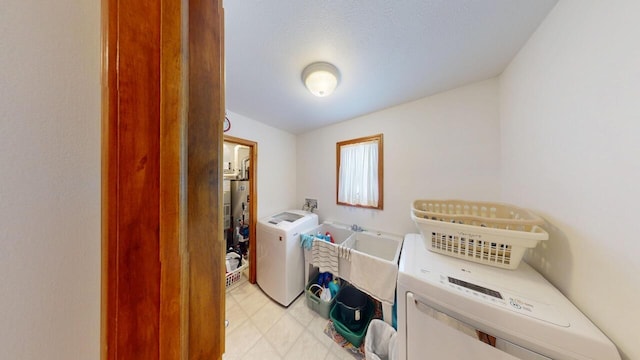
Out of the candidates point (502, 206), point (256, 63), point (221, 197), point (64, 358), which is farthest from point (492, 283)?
point (256, 63)

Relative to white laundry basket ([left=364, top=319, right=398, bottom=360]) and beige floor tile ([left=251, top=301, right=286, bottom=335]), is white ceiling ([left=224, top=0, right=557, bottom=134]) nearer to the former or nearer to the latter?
white laundry basket ([left=364, top=319, right=398, bottom=360])

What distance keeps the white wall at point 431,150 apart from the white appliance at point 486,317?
0.66 meters

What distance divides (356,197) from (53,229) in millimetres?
1706

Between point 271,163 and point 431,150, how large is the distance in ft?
5.35

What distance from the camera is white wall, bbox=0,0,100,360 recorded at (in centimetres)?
22

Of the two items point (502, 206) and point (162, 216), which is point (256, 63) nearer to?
point (162, 216)

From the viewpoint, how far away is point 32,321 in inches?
9.2

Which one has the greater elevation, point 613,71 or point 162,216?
point 613,71

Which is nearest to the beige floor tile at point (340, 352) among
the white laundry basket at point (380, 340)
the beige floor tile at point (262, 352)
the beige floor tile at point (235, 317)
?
the white laundry basket at point (380, 340)

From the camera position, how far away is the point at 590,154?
0.58 m

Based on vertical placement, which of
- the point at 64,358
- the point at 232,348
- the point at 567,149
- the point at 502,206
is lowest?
the point at 232,348

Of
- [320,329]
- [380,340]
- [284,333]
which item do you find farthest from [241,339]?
[380,340]

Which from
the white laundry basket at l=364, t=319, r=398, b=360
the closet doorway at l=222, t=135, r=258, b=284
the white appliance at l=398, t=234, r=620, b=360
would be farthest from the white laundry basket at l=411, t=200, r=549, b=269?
the closet doorway at l=222, t=135, r=258, b=284

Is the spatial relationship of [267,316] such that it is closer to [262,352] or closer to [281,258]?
[262,352]
